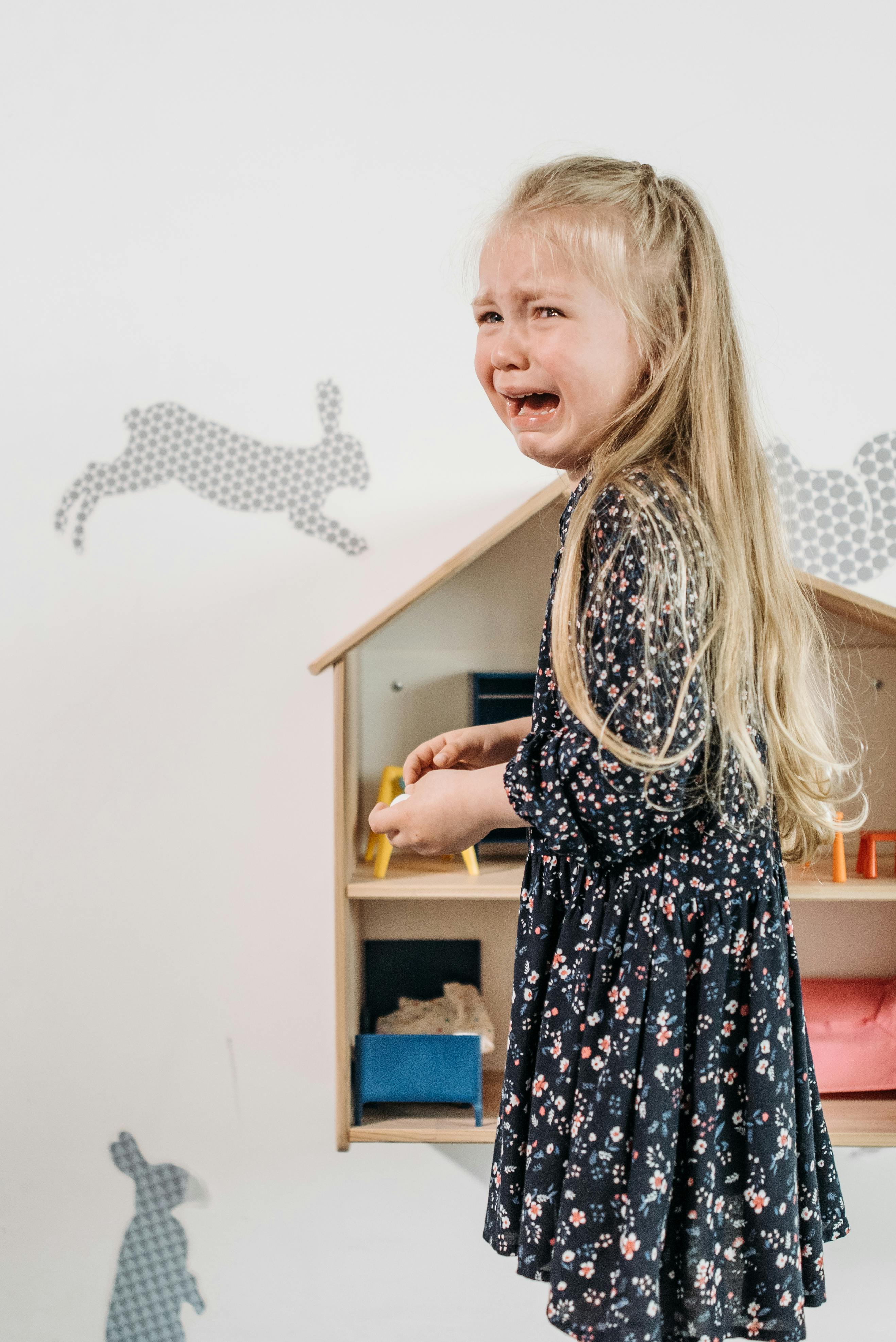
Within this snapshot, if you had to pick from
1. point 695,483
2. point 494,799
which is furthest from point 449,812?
point 695,483

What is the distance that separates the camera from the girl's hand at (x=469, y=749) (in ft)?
2.87

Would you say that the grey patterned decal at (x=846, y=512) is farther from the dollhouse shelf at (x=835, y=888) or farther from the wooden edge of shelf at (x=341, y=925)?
Answer: the wooden edge of shelf at (x=341, y=925)

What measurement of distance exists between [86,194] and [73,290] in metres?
0.12

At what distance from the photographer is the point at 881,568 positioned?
1397 millimetres

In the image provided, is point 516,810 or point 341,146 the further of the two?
point 341,146

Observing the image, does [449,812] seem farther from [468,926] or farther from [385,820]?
[468,926]

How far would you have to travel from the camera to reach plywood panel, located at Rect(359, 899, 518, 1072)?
144 centimetres

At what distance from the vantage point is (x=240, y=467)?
55.2 inches

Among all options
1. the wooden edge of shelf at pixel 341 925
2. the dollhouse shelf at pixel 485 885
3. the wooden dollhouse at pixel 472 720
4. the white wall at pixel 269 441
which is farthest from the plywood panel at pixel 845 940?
the wooden edge of shelf at pixel 341 925

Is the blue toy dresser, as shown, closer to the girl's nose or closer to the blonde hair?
the blonde hair

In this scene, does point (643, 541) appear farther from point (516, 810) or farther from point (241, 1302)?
point (241, 1302)

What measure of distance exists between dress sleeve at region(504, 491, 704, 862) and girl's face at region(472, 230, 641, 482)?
3.3 inches

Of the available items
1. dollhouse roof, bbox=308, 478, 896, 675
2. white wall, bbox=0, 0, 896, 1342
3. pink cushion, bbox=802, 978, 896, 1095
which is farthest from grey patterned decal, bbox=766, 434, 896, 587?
pink cushion, bbox=802, 978, 896, 1095

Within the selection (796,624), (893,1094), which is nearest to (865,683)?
(893,1094)
